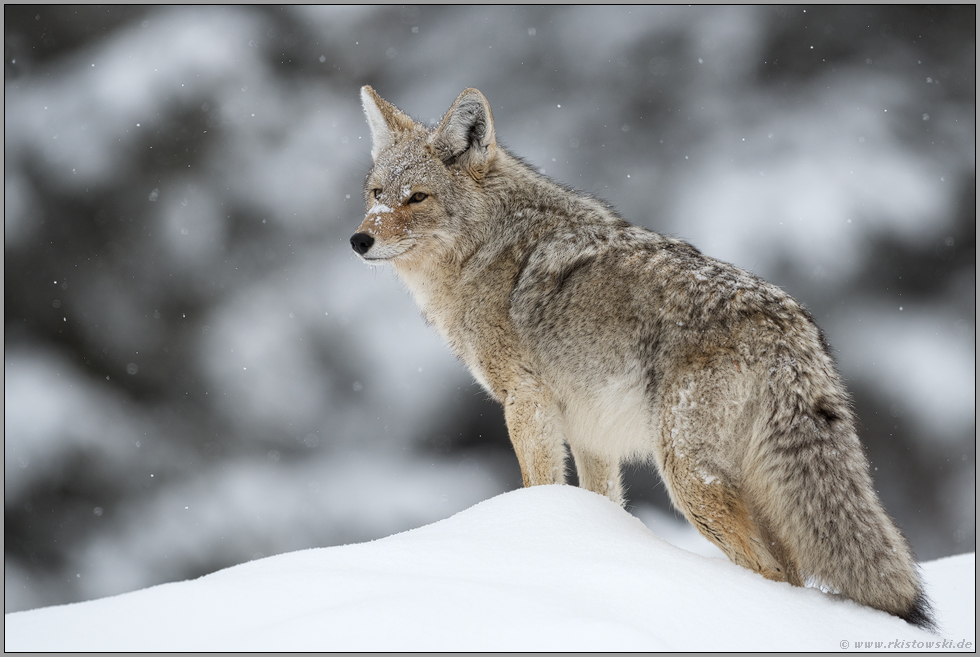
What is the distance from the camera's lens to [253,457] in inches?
431

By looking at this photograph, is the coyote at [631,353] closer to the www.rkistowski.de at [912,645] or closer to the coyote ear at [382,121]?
the coyote ear at [382,121]

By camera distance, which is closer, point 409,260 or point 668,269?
point 668,269

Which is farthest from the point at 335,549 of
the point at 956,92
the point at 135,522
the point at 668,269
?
the point at 956,92

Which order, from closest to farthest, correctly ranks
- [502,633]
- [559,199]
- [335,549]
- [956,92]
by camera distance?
[502,633], [335,549], [559,199], [956,92]

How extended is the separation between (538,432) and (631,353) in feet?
2.43

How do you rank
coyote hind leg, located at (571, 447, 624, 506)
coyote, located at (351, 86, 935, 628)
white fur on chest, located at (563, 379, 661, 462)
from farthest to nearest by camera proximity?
coyote hind leg, located at (571, 447, 624, 506) → white fur on chest, located at (563, 379, 661, 462) → coyote, located at (351, 86, 935, 628)

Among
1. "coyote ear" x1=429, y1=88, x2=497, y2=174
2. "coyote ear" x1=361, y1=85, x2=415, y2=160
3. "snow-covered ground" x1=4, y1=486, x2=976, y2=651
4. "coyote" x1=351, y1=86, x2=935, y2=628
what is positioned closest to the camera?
"snow-covered ground" x1=4, y1=486, x2=976, y2=651

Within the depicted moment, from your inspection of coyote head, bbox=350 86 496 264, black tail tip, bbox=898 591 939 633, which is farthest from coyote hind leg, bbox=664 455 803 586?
coyote head, bbox=350 86 496 264

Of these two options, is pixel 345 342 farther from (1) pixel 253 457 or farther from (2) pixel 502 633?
(2) pixel 502 633

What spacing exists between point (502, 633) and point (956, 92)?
11854 mm

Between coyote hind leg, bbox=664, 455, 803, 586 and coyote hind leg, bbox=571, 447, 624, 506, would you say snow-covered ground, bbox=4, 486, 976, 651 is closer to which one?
coyote hind leg, bbox=664, 455, 803, 586

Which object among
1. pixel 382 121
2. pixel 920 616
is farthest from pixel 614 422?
pixel 382 121

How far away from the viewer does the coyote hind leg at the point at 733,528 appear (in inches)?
116

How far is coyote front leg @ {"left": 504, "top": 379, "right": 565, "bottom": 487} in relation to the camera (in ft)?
12.3
